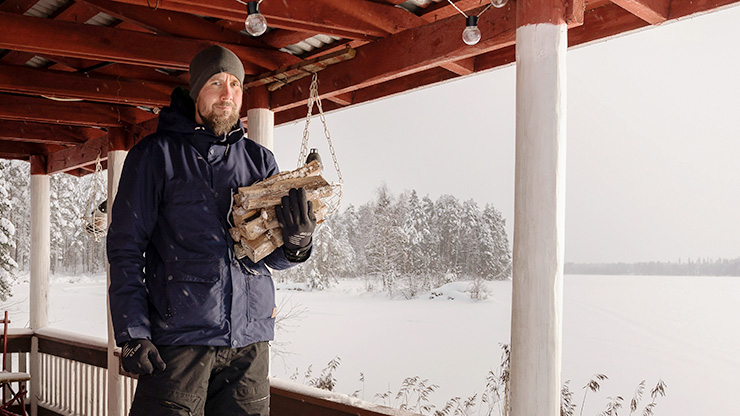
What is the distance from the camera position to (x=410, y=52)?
9.86 feet

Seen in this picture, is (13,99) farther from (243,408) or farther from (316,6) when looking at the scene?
(243,408)

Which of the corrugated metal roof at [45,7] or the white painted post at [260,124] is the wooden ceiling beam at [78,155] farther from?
the white painted post at [260,124]

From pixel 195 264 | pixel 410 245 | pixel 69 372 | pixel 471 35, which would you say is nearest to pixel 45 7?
pixel 471 35

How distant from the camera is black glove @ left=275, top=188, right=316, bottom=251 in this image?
5.31 feet

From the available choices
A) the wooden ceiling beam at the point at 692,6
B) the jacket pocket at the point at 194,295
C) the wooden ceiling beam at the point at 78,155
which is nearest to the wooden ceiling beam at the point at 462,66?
the wooden ceiling beam at the point at 692,6

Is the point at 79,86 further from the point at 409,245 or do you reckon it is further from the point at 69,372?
the point at 409,245

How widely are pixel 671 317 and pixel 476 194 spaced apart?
3.55 metres

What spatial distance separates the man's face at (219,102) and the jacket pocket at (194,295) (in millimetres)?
412

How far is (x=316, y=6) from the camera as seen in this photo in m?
2.88

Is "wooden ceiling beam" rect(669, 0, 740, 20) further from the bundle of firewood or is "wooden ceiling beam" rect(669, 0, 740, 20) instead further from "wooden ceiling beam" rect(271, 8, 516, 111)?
the bundle of firewood

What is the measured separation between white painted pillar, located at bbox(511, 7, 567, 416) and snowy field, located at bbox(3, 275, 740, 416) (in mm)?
4053

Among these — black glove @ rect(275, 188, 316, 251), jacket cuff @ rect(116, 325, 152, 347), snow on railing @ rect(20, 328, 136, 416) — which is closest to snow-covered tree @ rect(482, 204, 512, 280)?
snow on railing @ rect(20, 328, 136, 416)

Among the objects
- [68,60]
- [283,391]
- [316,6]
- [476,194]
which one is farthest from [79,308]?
[316,6]

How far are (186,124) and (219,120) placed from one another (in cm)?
11
